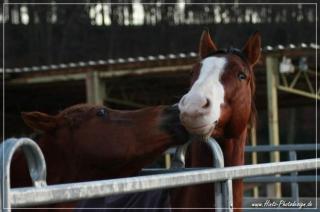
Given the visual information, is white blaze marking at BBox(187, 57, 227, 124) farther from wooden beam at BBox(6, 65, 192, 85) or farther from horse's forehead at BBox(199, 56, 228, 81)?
wooden beam at BBox(6, 65, 192, 85)

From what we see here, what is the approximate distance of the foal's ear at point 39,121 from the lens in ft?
11.8

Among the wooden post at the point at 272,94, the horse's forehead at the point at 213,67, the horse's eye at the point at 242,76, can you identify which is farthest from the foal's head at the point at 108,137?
the wooden post at the point at 272,94

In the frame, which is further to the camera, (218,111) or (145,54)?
(145,54)

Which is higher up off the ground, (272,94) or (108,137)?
(272,94)

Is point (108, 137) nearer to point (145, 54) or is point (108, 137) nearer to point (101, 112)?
point (101, 112)

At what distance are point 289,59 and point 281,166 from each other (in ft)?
31.5

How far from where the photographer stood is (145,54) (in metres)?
23.7

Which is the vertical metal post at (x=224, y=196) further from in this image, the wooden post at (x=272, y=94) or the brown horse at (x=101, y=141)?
the wooden post at (x=272, y=94)

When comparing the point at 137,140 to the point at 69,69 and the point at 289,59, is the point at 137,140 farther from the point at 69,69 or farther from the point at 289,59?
the point at 69,69

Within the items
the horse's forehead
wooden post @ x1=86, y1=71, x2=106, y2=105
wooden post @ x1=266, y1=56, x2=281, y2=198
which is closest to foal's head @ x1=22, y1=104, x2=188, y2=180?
the horse's forehead

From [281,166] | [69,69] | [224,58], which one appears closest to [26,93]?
[69,69]

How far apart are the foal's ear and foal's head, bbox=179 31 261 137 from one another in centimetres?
75

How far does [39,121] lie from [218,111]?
3.22 ft

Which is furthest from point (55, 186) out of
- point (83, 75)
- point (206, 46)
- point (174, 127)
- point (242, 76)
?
point (83, 75)
